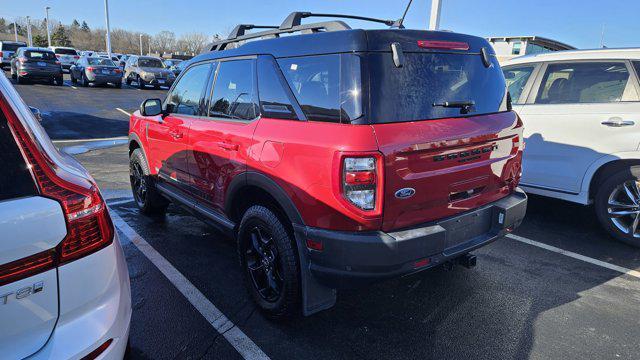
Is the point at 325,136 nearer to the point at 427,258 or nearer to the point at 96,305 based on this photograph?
the point at 427,258

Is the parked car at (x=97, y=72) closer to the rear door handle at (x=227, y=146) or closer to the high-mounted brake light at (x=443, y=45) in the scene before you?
the rear door handle at (x=227, y=146)

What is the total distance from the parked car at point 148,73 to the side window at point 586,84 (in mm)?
22195

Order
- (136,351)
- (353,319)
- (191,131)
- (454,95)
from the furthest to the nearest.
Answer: (191,131), (353,319), (454,95), (136,351)

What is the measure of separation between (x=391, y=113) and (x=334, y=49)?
52cm

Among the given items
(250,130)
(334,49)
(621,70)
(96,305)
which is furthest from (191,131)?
(621,70)

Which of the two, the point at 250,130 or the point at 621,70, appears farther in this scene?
the point at 621,70

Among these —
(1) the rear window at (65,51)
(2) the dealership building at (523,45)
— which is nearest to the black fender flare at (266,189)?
(2) the dealership building at (523,45)

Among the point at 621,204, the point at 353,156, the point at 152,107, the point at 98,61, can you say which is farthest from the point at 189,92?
the point at 98,61

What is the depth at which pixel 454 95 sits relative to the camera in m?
2.73

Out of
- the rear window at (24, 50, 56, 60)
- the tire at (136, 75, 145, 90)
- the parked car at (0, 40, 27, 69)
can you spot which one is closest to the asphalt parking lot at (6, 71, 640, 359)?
the rear window at (24, 50, 56, 60)

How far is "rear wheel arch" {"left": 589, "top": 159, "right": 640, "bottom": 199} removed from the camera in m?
4.26

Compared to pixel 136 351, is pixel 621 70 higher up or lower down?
higher up

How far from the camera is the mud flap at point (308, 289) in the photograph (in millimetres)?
2510

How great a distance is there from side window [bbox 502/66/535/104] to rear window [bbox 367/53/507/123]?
2427 mm
